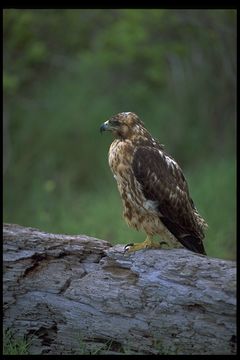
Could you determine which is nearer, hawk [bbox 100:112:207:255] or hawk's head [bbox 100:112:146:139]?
hawk [bbox 100:112:207:255]

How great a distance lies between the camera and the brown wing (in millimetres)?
4805

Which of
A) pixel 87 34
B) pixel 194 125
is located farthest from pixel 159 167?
pixel 87 34

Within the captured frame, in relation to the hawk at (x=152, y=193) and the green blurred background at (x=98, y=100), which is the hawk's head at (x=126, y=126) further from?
the green blurred background at (x=98, y=100)

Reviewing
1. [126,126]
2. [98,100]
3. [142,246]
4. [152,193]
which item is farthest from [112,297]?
[98,100]

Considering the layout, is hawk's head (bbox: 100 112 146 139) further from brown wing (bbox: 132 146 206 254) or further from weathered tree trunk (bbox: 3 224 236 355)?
weathered tree trunk (bbox: 3 224 236 355)

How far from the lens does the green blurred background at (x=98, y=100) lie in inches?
Result: 397

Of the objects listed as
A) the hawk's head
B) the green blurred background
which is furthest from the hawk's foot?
the green blurred background

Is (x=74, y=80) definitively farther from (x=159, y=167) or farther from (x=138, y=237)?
(x=159, y=167)

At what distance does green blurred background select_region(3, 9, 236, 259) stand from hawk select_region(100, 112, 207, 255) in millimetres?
4197

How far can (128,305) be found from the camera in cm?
422

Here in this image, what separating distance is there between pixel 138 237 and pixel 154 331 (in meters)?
3.64

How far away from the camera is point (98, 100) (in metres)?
12.9

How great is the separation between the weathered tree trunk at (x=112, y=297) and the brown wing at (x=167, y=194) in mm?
367

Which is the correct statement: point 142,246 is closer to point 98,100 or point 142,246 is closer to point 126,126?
point 126,126
